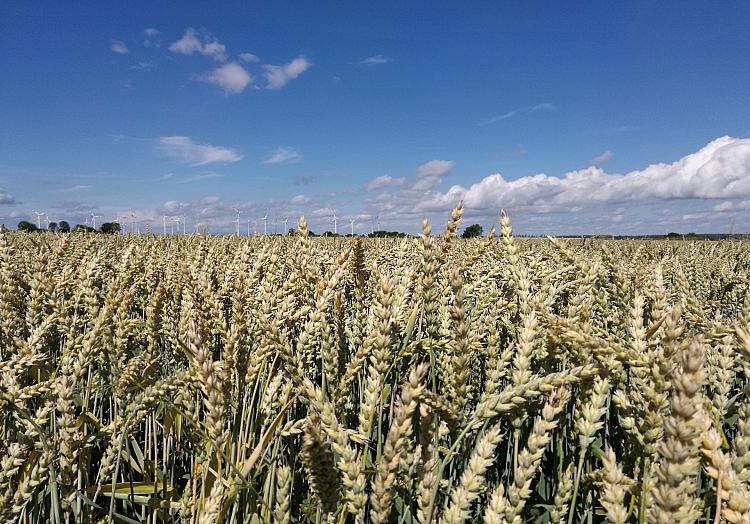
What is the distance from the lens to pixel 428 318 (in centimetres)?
142

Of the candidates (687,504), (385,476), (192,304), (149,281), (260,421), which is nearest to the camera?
(687,504)

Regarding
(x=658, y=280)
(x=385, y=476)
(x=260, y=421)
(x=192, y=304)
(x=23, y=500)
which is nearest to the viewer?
(x=385, y=476)

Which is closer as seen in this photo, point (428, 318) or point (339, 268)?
point (428, 318)

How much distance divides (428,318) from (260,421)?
74 cm

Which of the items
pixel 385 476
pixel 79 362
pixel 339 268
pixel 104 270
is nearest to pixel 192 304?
pixel 79 362

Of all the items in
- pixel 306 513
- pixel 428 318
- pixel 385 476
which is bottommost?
pixel 306 513

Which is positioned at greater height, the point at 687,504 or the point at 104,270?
the point at 104,270

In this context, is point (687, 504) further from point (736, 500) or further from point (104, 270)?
point (104, 270)

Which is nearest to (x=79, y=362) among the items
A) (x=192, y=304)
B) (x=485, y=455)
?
(x=192, y=304)

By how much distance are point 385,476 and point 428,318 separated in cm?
63

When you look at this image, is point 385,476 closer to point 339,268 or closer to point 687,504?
point 687,504

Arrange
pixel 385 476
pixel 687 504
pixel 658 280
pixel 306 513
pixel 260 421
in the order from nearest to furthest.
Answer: pixel 687 504, pixel 385 476, pixel 306 513, pixel 658 280, pixel 260 421

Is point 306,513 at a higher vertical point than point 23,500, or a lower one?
lower

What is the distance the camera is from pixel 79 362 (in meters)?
1.45
